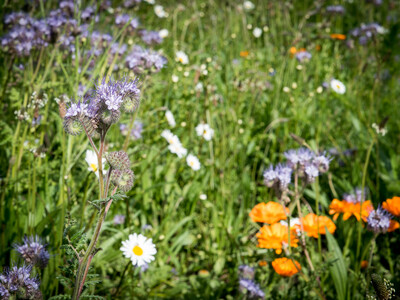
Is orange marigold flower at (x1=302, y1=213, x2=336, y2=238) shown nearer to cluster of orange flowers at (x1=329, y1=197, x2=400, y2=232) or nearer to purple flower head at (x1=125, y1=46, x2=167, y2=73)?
cluster of orange flowers at (x1=329, y1=197, x2=400, y2=232)

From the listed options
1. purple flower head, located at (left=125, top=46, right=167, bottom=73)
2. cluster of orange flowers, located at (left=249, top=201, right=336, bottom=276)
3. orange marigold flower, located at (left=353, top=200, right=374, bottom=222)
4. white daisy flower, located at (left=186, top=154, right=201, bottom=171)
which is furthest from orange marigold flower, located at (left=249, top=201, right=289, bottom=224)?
purple flower head, located at (left=125, top=46, right=167, bottom=73)

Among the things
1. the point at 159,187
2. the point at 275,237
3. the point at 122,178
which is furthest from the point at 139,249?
the point at 159,187

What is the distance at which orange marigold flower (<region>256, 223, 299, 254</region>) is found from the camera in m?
1.40

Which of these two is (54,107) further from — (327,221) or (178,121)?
(327,221)

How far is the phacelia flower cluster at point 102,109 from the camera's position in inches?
33.8

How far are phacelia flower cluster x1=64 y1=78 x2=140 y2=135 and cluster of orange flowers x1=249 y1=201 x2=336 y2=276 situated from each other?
27.4 inches

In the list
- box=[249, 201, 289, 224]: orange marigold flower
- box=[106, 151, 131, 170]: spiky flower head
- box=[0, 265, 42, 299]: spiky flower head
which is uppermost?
box=[249, 201, 289, 224]: orange marigold flower

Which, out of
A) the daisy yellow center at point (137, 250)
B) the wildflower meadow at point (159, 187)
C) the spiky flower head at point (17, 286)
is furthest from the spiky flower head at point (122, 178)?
the daisy yellow center at point (137, 250)

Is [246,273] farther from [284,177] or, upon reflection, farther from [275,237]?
[284,177]

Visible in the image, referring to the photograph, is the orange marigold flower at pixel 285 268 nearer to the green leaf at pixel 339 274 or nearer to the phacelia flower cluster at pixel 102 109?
the green leaf at pixel 339 274

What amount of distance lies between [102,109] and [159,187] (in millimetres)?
1124

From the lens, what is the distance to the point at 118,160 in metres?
0.84

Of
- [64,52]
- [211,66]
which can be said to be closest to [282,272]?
[64,52]

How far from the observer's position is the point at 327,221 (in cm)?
155
